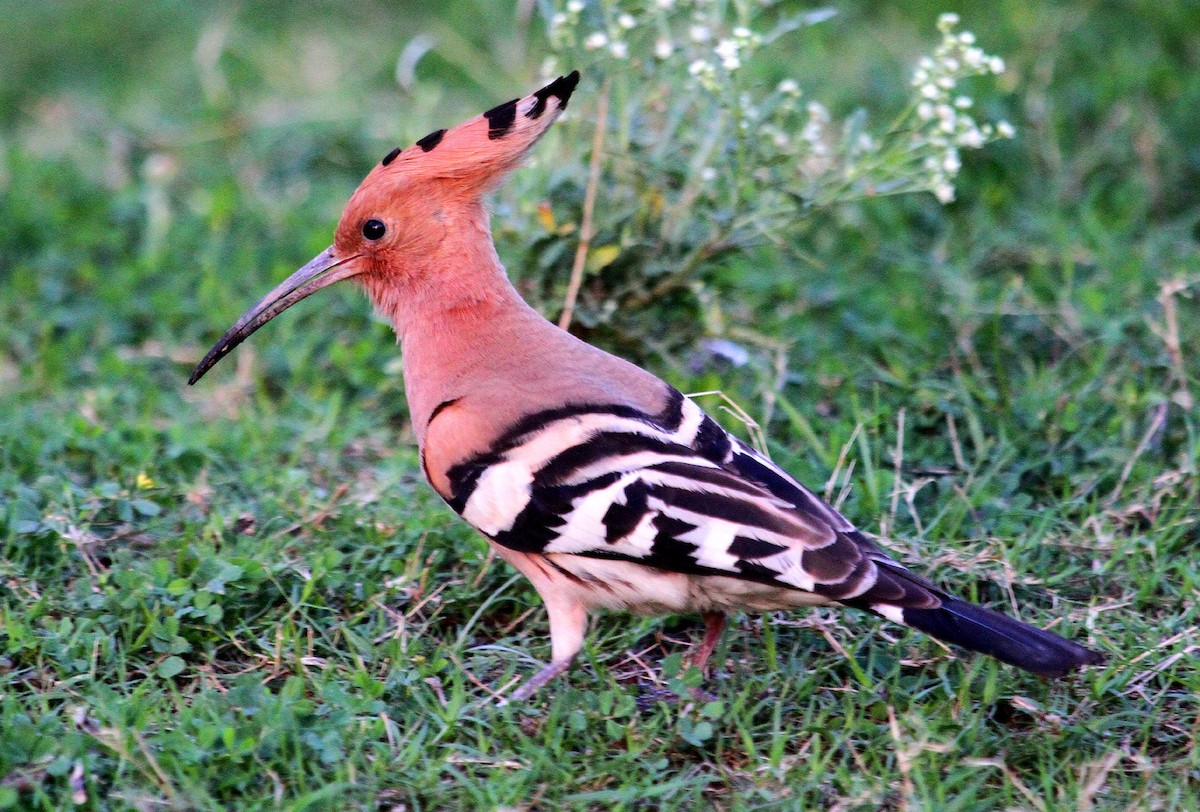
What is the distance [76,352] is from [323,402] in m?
0.81

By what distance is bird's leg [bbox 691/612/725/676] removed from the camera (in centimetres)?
277

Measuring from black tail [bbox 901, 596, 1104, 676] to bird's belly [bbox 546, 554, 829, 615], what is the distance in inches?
7.8

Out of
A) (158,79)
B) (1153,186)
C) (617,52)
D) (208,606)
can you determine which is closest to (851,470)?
(617,52)

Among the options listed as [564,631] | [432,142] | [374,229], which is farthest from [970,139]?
[564,631]

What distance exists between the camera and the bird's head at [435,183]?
117 inches

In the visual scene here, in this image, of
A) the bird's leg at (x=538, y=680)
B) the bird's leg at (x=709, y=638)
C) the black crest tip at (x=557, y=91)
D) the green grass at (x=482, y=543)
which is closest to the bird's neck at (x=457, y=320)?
the black crest tip at (x=557, y=91)

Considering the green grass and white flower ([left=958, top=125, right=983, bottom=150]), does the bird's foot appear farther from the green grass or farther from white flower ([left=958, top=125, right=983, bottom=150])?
white flower ([left=958, top=125, right=983, bottom=150])

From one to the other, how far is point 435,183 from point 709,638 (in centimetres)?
109

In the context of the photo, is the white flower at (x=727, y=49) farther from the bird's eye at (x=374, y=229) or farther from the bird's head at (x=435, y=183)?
the bird's eye at (x=374, y=229)

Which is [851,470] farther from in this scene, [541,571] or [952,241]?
[952,241]

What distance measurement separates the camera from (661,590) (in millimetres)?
2582

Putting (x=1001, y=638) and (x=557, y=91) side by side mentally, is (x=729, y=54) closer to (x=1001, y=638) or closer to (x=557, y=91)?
(x=557, y=91)

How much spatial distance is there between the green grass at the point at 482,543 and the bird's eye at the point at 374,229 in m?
0.61

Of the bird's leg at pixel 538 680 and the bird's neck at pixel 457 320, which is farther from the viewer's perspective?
the bird's neck at pixel 457 320
